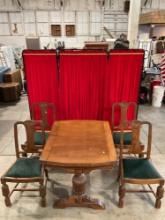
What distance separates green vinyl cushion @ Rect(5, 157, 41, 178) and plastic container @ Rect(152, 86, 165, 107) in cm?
433

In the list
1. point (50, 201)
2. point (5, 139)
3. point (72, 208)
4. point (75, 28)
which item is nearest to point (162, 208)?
point (72, 208)

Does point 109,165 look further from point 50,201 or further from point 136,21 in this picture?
point 136,21

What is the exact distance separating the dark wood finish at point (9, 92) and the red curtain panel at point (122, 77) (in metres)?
3.85

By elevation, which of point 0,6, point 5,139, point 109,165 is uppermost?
point 0,6

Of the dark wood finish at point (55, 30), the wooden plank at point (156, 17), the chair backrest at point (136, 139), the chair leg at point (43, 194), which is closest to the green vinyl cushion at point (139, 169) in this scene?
the chair backrest at point (136, 139)

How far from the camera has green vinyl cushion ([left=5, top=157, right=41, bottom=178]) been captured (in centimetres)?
237

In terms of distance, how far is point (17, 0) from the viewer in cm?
1211

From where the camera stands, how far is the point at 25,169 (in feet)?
8.04

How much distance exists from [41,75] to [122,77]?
134cm

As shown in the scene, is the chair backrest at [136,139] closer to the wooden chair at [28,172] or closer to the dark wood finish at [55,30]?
the wooden chair at [28,172]

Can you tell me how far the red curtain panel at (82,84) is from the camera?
3.42m

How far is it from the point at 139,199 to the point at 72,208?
83 centimetres

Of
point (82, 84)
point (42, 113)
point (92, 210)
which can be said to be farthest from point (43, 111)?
point (92, 210)

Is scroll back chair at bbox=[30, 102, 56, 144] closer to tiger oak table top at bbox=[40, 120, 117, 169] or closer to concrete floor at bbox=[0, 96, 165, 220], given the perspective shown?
tiger oak table top at bbox=[40, 120, 117, 169]
